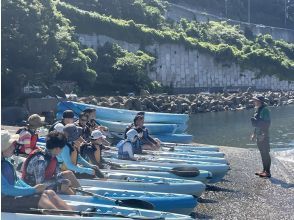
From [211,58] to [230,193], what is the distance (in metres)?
56.0

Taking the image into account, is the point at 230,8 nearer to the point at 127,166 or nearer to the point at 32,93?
the point at 32,93

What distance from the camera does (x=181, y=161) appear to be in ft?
45.3

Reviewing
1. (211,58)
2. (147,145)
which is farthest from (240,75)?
(147,145)

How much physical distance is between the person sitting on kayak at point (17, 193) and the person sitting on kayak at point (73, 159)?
180 centimetres

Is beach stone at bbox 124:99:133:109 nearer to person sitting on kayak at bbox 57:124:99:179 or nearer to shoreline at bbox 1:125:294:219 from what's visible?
shoreline at bbox 1:125:294:219

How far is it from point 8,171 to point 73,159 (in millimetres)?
2653

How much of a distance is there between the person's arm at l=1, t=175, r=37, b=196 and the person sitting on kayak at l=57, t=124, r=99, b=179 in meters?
1.98

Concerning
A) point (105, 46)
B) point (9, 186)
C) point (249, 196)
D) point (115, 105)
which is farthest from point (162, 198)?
point (105, 46)

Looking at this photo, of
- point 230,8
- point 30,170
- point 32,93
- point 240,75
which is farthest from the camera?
point 230,8

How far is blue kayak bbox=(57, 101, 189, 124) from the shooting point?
20172 mm

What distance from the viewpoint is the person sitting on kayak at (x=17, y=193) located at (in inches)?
297

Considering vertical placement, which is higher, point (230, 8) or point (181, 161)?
point (230, 8)

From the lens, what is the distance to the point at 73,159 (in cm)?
1023

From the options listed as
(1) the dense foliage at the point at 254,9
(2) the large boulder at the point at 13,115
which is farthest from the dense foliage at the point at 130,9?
(2) the large boulder at the point at 13,115
